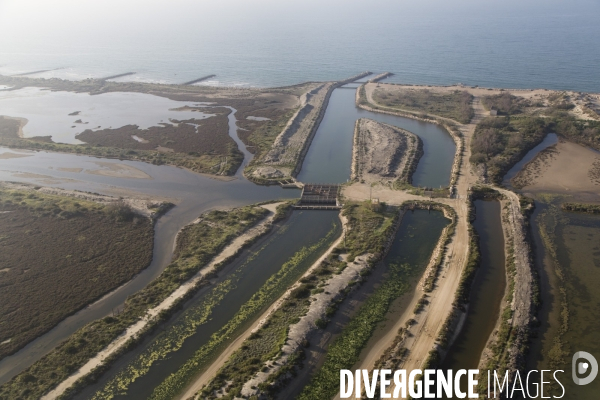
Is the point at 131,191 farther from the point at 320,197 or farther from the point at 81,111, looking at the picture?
the point at 81,111

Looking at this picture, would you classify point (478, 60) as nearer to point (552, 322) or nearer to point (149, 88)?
point (149, 88)

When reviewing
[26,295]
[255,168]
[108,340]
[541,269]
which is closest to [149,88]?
[255,168]

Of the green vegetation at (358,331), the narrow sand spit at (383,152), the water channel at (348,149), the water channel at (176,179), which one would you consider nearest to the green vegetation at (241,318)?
the green vegetation at (358,331)

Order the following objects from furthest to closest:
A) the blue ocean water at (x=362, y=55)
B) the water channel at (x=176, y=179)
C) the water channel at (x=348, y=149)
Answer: the blue ocean water at (x=362, y=55) → the water channel at (x=348, y=149) → the water channel at (x=176, y=179)

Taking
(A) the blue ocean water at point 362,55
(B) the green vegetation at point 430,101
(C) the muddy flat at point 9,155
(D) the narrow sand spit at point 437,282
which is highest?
(A) the blue ocean water at point 362,55

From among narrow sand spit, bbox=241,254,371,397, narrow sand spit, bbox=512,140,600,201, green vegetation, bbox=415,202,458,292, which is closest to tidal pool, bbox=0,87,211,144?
green vegetation, bbox=415,202,458,292

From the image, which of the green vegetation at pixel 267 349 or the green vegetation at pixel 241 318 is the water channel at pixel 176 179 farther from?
the green vegetation at pixel 267 349

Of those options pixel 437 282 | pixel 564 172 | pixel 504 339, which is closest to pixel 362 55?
pixel 564 172
